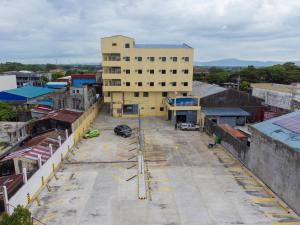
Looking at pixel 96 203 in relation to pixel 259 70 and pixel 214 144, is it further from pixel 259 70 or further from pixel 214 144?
pixel 259 70

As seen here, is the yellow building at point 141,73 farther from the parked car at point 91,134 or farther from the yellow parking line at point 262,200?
the yellow parking line at point 262,200

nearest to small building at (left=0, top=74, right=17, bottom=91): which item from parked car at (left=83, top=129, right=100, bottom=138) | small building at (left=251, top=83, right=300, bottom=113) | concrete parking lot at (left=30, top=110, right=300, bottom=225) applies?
parked car at (left=83, top=129, right=100, bottom=138)

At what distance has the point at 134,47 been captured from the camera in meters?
44.5

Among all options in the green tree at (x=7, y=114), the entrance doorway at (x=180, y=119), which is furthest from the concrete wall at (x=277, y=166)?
the green tree at (x=7, y=114)

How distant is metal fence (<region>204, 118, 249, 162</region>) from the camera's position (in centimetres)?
2417

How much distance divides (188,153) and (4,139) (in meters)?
22.9

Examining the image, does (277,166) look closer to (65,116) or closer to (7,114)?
(65,116)

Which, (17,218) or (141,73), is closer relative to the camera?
(17,218)

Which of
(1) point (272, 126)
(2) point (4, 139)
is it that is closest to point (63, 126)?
(2) point (4, 139)

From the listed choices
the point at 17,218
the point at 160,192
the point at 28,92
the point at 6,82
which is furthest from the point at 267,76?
the point at 17,218

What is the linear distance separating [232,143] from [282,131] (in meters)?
7.98

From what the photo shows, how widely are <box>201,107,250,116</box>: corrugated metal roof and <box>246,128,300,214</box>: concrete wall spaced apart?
57.6 ft

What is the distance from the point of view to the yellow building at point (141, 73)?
44.0 m

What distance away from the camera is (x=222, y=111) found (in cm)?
4125
